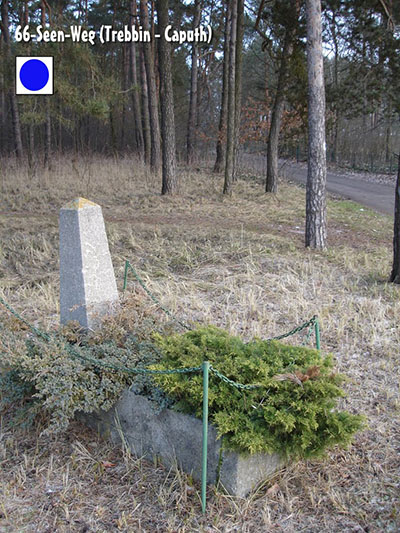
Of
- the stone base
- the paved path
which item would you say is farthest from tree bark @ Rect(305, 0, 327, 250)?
the paved path

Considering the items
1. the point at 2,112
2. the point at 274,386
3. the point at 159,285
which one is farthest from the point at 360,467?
the point at 2,112

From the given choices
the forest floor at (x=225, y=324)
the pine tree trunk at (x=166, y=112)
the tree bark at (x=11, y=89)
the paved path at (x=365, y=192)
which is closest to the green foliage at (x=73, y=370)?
the forest floor at (x=225, y=324)

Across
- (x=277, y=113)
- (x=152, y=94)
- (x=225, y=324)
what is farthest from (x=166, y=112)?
(x=225, y=324)

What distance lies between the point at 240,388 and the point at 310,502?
77 centimetres

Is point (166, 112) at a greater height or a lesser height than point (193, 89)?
lesser

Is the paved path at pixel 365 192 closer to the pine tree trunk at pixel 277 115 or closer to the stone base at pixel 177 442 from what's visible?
the pine tree trunk at pixel 277 115

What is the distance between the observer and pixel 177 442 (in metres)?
3.35

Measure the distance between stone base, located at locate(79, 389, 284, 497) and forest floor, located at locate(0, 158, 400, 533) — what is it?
0.08m

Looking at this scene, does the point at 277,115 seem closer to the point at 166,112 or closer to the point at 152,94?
the point at 166,112

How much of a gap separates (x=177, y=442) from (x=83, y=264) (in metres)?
1.72

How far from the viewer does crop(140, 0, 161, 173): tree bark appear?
16.6 metres

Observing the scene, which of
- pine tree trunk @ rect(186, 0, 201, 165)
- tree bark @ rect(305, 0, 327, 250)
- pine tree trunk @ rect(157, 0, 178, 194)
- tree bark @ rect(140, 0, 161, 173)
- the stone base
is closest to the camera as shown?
the stone base

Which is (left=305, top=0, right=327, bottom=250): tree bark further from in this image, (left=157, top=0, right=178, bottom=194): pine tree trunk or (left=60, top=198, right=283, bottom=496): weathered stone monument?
(left=157, top=0, right=178, bottom=194): pine tree trunk

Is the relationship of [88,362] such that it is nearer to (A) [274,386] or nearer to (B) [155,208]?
(A) [274,386]
